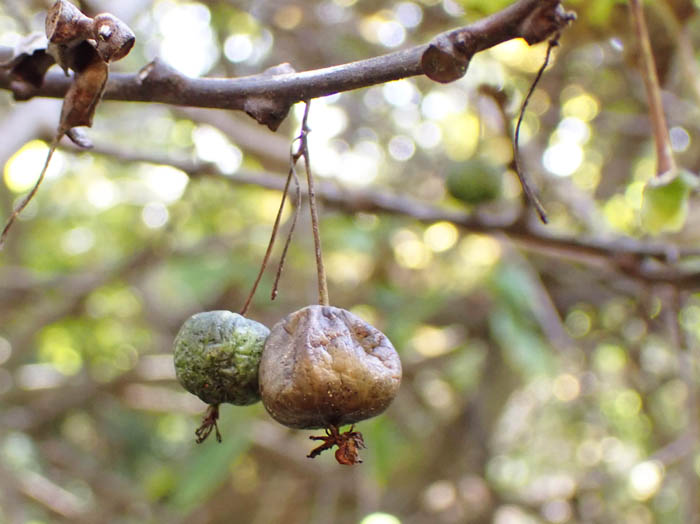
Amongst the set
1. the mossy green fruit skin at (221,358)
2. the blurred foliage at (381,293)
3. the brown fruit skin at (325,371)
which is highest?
the brown fruit skin at (325,371)

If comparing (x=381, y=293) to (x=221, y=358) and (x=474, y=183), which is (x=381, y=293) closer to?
(x=474, y=183)

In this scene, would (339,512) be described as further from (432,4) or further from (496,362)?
(432,4)

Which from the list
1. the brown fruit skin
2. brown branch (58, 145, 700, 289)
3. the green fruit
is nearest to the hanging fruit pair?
the brown fruit skin

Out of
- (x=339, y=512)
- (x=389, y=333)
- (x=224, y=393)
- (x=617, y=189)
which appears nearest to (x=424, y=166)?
(x=617, y=189)

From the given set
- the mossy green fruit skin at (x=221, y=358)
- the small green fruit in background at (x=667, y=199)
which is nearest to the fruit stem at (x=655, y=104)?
the small green fruit in background at (x=667, y=199)

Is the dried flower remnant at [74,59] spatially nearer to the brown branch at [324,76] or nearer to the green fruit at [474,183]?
the brown branch at [324,76]

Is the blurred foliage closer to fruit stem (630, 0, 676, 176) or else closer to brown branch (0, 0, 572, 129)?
fruit stem (630, 0, 676, 176)
